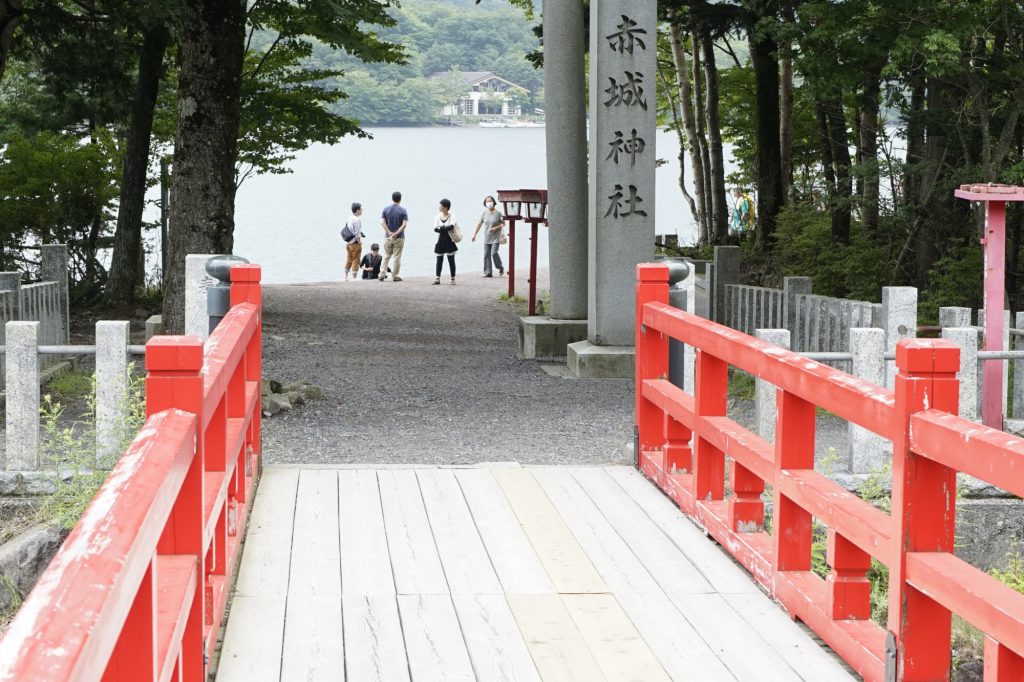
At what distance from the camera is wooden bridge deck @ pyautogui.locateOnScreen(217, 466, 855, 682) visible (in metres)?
4.20

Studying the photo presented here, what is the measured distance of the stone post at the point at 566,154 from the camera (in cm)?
1458

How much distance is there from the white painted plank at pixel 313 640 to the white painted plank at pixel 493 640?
42 centimetres

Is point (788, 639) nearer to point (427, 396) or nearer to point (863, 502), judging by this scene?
point (863, 502)

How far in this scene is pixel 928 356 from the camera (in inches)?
142

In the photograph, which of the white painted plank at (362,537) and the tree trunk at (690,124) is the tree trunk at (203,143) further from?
the tree trunk at (690,124)

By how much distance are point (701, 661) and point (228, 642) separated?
1.51 m

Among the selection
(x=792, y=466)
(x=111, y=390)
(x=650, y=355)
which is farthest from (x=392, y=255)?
(x=792, y=466)

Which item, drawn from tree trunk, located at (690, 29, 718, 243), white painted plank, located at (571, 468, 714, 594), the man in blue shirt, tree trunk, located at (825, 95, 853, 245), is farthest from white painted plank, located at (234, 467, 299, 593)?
tree trunk, located at (690, 29, 718, 243)

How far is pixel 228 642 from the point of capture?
4.34m

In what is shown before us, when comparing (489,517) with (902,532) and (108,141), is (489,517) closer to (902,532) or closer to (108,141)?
(902,532)

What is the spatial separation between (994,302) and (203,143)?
8493 millimetres

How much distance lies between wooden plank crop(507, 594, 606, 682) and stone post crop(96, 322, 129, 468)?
354 centimetres

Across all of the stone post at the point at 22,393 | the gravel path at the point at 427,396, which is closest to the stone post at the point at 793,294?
the gravel path at the point at 427,396

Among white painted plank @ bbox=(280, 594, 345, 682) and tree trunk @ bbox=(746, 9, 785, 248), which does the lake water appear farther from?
white painted plank @ bbox=(280, 594, 345, 682)
